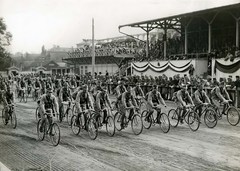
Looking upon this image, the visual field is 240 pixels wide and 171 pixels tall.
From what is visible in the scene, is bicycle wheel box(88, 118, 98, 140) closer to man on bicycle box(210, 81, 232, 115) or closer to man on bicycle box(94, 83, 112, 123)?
man on bicycle box(94, 83, 112, 123)

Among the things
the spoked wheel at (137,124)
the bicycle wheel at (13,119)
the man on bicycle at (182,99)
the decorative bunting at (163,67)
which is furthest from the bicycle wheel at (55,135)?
the decorative bunting at (163,67)

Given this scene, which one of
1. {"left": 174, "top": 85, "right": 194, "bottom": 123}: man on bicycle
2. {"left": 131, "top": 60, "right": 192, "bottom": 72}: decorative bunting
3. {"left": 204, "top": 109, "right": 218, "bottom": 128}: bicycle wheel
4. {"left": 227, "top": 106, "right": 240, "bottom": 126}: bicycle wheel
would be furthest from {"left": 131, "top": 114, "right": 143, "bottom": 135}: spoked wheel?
{"left": 131, "top": 60, "right": 192, "bottom": 72}: decorative bunting

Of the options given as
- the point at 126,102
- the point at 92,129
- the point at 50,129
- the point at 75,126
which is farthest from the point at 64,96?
the point at 50,129

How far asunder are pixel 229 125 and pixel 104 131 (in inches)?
209

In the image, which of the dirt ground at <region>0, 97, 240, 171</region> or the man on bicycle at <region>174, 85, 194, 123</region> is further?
the man on bicycle at <region>174, 85, 194, 123</region>

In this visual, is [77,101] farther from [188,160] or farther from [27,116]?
[27,116]

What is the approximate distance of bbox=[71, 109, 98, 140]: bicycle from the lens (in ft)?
37.9

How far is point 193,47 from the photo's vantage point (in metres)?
31.1

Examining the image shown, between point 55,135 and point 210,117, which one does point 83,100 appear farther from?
point 210,117

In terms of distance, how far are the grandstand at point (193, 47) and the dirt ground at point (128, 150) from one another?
40.2 ft

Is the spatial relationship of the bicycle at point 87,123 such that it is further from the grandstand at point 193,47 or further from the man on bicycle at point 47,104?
the grandstand at point 193,47

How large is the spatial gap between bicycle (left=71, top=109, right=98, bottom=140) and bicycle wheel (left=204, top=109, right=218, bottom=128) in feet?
16.0

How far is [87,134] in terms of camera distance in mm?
12508

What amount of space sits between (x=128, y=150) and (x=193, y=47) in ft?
75.5
